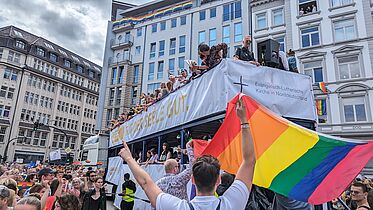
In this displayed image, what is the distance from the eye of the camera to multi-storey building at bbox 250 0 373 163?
1986 centimetres

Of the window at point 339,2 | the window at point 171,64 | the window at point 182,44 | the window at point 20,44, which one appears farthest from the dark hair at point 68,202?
the window at point 20,44

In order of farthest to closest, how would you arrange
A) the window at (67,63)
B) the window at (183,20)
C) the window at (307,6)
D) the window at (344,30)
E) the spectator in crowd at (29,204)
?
1. the window at (67,63)
2. the window at (183,20)
3. the window at (307,6)
4. the window at (344,30)
5. the spectator in crowd at (29,204)

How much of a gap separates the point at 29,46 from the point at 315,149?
5811 cm

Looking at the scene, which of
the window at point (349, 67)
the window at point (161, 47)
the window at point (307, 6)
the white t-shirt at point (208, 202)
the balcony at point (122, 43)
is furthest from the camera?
the balcony at point (122, 43)

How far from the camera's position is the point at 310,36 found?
23.1 m

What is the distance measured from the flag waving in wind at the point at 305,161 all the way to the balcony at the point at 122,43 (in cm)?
3811

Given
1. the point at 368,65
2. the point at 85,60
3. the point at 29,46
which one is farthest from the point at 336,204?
the point at 85,60

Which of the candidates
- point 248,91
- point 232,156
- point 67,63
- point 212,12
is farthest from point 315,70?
point 67,63

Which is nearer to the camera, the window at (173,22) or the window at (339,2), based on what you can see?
the window at (339,2)

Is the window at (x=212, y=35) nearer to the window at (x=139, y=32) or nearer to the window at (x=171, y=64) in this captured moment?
the window at (x=171, y=64)

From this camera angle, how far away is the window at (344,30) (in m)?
21.5

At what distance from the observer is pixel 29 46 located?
50781 millimetres

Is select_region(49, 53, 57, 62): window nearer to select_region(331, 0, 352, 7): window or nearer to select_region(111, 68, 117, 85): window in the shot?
select_region(111, 68, 117, 85): window

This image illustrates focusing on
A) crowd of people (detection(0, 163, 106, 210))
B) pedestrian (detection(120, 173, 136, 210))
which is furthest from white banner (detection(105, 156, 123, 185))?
crowd of people (detection(0, 163, 106, 210))
